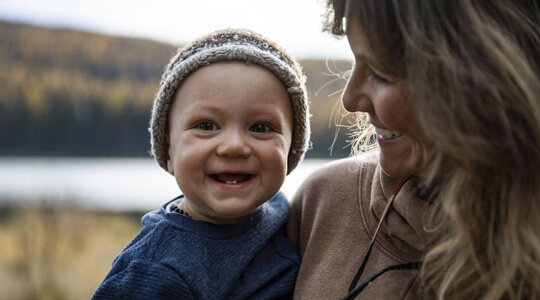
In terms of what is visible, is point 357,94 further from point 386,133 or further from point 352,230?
point 352,230

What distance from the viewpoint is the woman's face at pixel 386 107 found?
1529mm

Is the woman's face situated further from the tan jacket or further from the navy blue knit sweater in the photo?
the navy blue knit sweater

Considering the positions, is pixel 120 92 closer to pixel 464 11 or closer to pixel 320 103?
pixel 320 103

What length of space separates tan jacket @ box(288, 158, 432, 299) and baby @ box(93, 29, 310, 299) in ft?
0.37

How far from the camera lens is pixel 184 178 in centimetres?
183

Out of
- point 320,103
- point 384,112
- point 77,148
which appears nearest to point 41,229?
point 77,148

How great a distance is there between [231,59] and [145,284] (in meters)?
0.69

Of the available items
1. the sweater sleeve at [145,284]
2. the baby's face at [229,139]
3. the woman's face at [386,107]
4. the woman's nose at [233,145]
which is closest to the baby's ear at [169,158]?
the baby's face at [229,139]

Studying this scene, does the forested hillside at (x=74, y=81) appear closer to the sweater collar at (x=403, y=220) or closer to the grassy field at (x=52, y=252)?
the grassy field at (x=52, y=252)

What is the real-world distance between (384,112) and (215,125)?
1.73ft

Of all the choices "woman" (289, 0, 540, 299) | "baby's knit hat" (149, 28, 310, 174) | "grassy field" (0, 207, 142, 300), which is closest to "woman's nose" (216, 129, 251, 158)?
"baby's knit hat" (149, 28, 310, 174)

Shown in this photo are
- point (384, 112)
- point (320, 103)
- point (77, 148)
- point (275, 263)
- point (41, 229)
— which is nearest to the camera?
point (384, 112)

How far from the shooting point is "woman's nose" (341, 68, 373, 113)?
1628mm

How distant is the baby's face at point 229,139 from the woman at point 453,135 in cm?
29
